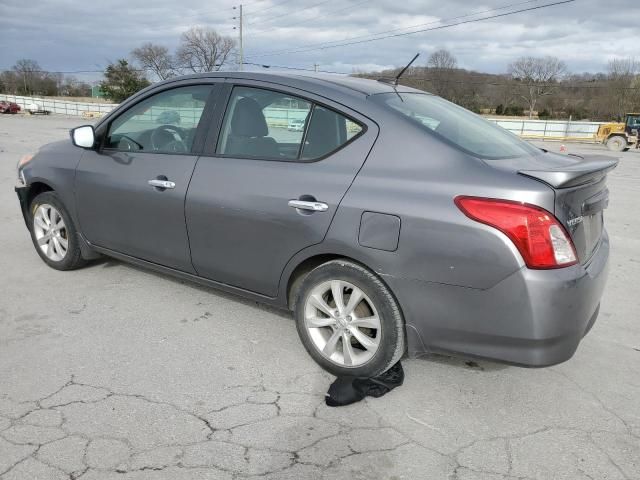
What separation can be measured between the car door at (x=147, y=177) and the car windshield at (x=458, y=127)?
51.7 inches

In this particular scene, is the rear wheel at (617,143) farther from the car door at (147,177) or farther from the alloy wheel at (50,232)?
A: the alloy wheel at (50,232)

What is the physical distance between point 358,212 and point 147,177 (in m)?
1.75

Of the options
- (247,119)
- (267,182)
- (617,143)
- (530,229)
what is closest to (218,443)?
(267,182)

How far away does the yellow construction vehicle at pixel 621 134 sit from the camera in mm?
30281

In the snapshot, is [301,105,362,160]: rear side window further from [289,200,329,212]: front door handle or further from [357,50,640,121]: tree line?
[357,50,640,121]: tree line

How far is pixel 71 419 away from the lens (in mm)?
2662

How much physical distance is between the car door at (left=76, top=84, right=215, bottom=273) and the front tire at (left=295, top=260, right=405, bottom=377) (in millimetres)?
1066

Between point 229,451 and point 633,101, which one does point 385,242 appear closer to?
point 229,451

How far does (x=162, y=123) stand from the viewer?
3.94 metres

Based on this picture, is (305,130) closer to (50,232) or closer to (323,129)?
(323,129)

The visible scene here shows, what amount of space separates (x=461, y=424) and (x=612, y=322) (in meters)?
2.00

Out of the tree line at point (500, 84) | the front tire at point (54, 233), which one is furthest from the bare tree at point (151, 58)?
the front tire at point (54, 233)

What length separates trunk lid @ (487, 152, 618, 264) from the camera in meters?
2.51

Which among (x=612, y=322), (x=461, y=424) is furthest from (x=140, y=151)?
(x=612, y=322)
